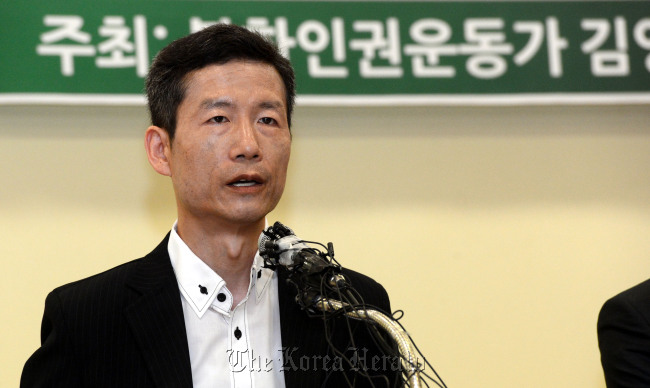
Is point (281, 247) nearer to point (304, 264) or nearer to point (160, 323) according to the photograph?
point (304, 264)

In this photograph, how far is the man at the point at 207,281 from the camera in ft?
6.21

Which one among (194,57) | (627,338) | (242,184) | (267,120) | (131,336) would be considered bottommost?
(627,338)

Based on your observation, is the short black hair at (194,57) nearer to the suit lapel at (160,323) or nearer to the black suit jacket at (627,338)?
the suit lapel at (160,323)

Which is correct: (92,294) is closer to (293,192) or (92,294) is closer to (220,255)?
(220,255)

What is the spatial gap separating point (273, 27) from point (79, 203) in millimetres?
875

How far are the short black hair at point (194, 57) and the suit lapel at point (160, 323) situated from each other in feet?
1.07

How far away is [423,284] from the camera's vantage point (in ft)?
10.1

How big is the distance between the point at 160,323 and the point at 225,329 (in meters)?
0.15

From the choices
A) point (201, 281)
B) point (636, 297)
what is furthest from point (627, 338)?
point (201, 281)

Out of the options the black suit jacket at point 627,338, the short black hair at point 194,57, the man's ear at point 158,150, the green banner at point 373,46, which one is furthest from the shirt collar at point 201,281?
the green banner at point 373,46

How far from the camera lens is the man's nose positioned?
192 cm

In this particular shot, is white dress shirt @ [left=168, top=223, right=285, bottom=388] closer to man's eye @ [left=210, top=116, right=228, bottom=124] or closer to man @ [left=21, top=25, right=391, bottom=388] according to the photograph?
man @ [left=21, top=25, right=391, bottom=388]

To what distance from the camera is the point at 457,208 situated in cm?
314

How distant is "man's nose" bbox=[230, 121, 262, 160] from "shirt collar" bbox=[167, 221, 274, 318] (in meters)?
0.25
